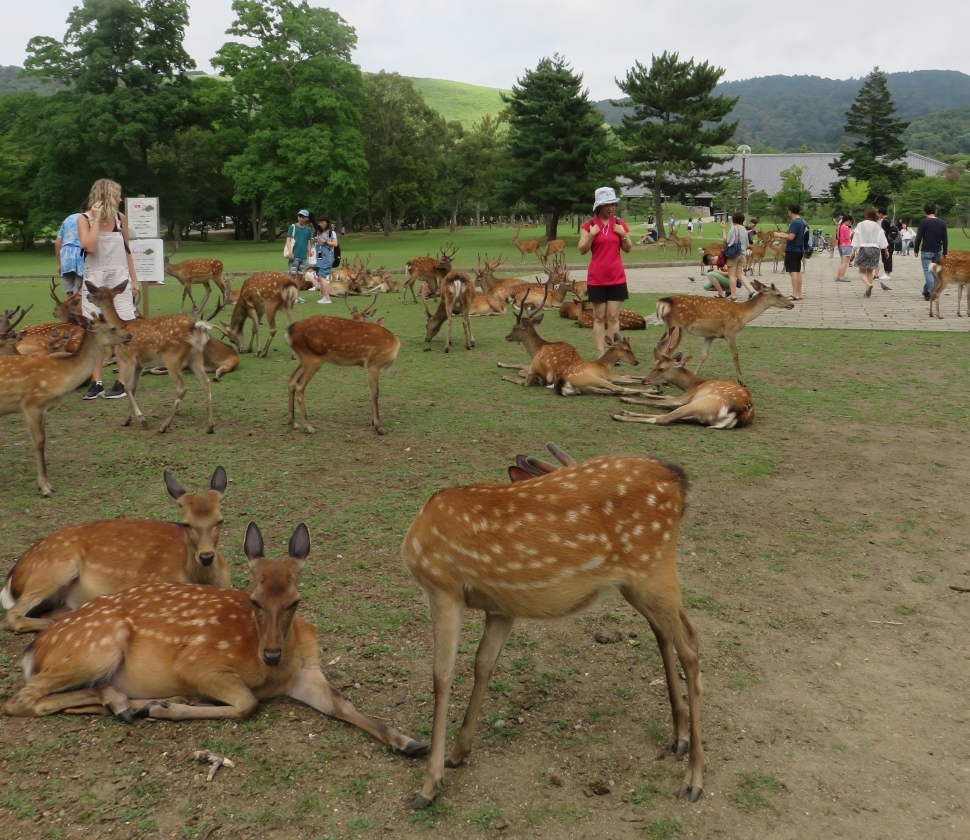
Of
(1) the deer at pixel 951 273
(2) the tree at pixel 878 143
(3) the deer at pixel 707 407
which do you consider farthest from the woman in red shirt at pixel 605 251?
(2) the tree at pixel 878 143

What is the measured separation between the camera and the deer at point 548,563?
2961 millimetres

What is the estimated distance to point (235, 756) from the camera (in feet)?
10.2

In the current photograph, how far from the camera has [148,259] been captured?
41.2 feet

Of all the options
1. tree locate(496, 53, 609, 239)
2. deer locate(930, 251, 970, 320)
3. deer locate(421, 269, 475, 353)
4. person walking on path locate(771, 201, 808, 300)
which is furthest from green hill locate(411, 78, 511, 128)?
deer locate(421, 269, 475, 353)

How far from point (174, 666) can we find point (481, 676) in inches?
48.3

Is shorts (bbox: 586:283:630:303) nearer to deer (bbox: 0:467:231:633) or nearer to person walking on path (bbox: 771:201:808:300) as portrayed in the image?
deer (bbox: 0:467:231:633)

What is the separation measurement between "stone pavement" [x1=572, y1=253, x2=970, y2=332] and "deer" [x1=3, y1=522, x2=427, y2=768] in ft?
40.0

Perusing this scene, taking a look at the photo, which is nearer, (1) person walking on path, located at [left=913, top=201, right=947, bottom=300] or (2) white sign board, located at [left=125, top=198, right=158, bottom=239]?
(2) white sign board, located at [left=125, top=198, right=158, bottom=239]

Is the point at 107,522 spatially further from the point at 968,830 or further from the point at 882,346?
the point at 882,346

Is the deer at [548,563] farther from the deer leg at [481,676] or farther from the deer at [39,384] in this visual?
the deer at [39,384]

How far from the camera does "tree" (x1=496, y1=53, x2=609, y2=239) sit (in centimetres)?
3909

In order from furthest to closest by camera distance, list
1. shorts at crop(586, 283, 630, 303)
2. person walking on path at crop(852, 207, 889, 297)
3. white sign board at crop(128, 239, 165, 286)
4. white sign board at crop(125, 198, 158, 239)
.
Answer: person walking on path at crop(852, 207, 889, 297) → white sign board at crop(125, 198, 158, 239) → white sign board at crop(128, 239, 165, 286) → shorts at crop(586, 283, 630, 303)

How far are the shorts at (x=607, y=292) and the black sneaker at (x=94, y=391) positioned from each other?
18.0 ft

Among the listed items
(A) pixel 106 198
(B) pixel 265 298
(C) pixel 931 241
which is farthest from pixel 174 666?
(C) pixel 931 241
